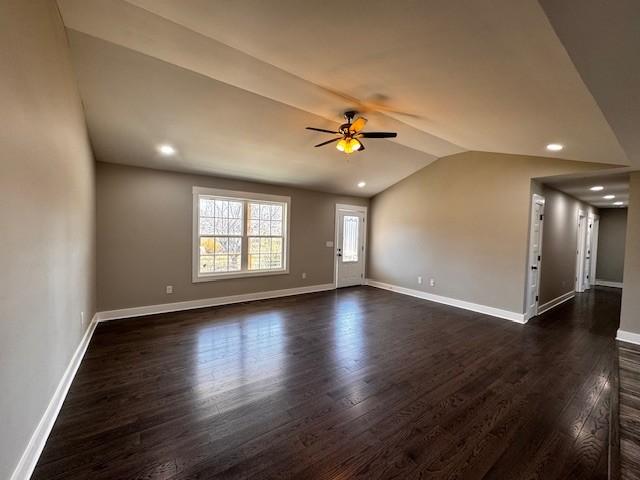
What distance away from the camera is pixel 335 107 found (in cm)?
325

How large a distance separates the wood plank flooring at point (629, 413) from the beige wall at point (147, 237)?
5.04 m

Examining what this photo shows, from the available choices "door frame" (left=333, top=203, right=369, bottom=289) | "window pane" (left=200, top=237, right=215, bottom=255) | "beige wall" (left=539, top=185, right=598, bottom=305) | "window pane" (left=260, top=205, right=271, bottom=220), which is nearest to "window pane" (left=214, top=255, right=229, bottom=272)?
"window pane" (left=200, top=237, right=215, bottom=255)

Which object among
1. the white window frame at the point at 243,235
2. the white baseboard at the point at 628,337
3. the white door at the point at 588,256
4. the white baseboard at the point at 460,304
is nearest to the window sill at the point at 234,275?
the white window frame at the point at 243,235

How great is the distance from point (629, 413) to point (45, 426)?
4.35 m

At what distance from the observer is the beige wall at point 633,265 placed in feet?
12.4

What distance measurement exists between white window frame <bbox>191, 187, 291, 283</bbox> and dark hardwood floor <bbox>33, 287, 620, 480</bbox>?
3.56ft

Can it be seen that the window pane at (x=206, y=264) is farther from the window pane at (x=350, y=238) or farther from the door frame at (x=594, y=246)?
the door frame at (x=594, y=246)

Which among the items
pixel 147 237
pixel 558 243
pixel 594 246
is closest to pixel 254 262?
pixel 147 237

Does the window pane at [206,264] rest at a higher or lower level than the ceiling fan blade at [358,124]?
lower

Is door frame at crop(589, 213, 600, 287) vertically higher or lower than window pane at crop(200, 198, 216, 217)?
lower

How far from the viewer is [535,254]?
4.75m

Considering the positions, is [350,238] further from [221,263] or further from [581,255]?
[581,255]

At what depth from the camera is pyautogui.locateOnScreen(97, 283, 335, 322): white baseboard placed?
429 cm

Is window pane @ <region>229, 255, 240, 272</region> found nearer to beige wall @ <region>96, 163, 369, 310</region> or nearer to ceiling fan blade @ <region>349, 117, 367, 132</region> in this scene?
beige wall @ <region>96, 163, 369, 310</region>
